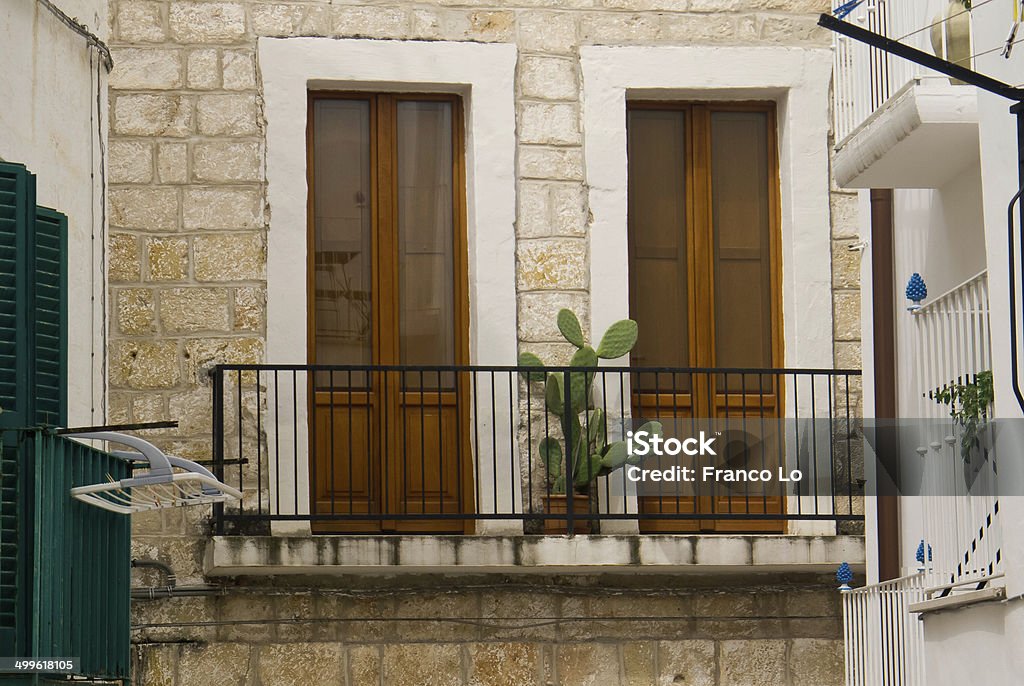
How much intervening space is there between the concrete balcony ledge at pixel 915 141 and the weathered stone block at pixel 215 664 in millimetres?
4642

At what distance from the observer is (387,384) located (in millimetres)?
12328

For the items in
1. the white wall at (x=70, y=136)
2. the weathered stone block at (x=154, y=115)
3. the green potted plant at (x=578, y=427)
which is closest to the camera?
the white wall at (x=70, y=136)

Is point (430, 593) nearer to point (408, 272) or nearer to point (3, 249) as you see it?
point (408, 272)

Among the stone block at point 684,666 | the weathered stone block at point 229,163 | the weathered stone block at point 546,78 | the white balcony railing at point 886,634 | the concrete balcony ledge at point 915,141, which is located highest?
the weathered stone block at point 546,78

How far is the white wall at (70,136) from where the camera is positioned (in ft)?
30.9

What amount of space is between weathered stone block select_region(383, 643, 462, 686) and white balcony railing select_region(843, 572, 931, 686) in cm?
250

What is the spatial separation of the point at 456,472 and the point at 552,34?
2.86m

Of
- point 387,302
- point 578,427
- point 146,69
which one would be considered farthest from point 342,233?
point 578,427

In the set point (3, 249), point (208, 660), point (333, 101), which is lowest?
point (208, 660)

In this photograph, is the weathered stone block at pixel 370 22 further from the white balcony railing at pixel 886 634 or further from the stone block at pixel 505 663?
the white balcony railing at pixel 886 634

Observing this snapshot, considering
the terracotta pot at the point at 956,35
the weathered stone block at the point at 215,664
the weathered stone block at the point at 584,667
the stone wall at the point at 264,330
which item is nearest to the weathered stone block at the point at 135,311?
the stone wall at the point at 264,330

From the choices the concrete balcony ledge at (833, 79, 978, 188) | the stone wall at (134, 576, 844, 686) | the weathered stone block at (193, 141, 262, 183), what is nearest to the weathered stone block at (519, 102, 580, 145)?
the weathered stone block at (193, 141, 262, 183)

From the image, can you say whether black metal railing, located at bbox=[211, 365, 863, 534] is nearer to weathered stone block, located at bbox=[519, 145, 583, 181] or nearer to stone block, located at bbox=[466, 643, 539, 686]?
stone block, located at bbox=[466, 643, 539, 686]

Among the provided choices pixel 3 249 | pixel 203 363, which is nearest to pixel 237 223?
pixel 203 363
